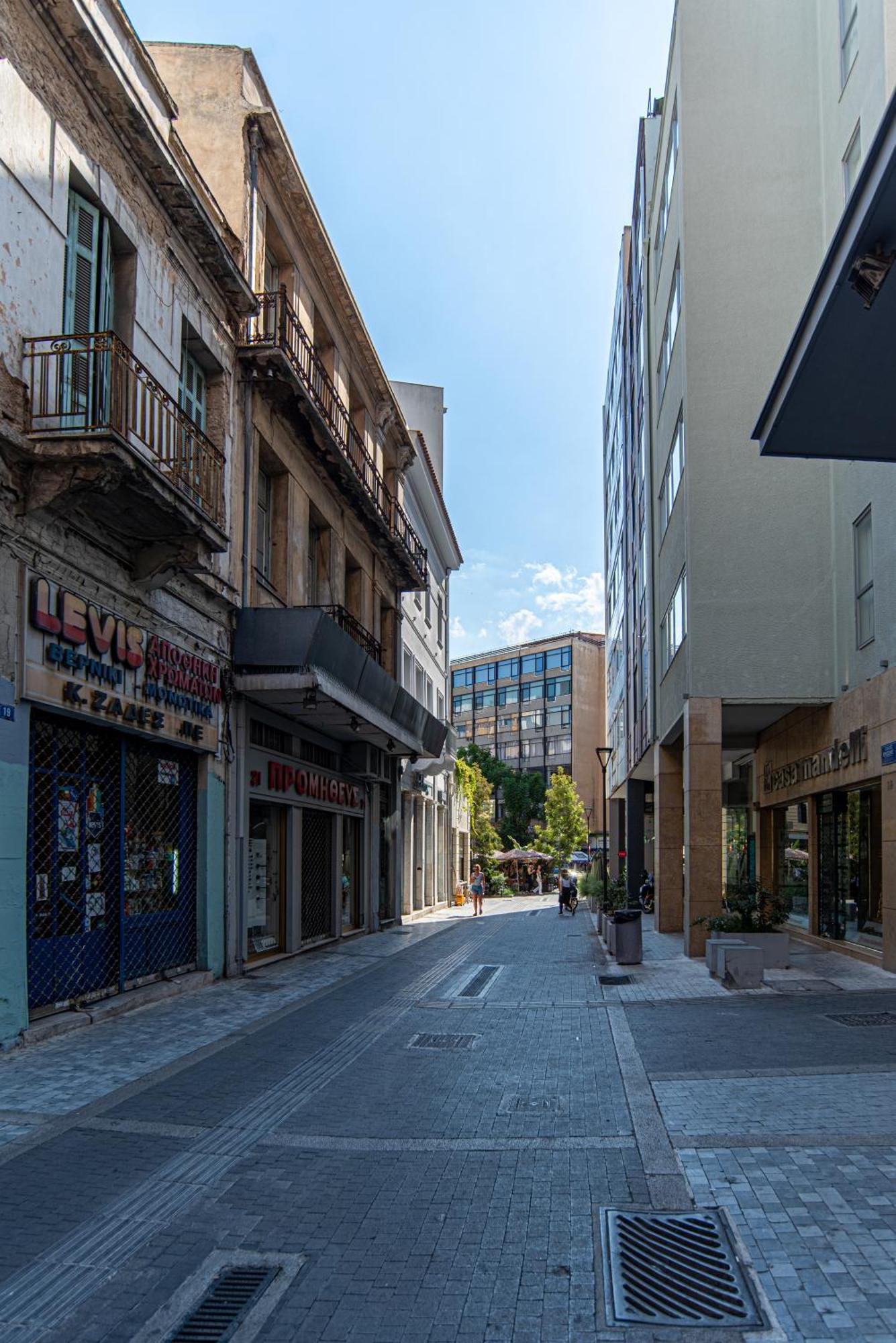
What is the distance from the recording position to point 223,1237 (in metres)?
5.11

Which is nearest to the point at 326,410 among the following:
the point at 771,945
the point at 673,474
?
the point at 673,474

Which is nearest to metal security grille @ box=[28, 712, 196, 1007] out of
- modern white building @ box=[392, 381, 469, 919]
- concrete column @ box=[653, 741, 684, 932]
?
concrete column @ box=[653, 741, 684, 932]

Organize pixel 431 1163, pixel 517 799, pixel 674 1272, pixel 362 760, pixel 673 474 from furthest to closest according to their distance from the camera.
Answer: pixel 517 799, pixel 362 760, pixel 673 474, pixel 431 1163, pixel 674 1272

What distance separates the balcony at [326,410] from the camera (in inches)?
641

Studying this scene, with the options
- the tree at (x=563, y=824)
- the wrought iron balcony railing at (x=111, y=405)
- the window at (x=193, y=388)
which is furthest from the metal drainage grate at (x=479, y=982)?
the tree at (x=563, y=824)

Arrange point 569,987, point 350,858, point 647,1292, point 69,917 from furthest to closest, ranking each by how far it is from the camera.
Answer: point 350,858 < point 569,987 < point 69,917 < point 647,1292

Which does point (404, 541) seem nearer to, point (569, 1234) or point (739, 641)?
point (739, 641)

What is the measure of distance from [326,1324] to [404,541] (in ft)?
75.1

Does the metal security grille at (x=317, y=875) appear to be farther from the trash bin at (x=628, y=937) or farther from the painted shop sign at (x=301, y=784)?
the trash bin at (x=628, y=937)

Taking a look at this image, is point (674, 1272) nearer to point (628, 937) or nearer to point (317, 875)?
point (628, 937)

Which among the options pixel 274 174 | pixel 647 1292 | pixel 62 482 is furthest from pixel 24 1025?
pixel 274 174

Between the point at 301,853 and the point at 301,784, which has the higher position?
the point at 301,784

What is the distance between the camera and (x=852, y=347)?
7785 mm

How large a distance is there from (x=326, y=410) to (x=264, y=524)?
264 cm
